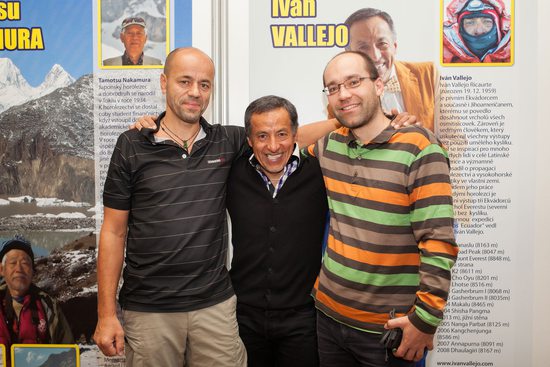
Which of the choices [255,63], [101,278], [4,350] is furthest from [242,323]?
[4,350]

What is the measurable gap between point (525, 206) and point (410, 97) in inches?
30.4

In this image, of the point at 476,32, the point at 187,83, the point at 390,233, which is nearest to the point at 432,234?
the point at 390,233

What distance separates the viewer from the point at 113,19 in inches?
88.4

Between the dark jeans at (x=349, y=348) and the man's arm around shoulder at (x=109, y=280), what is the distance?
2.51ft

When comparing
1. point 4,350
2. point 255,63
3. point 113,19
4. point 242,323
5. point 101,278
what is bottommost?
point 4,350

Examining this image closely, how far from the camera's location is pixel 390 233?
148 centimetres

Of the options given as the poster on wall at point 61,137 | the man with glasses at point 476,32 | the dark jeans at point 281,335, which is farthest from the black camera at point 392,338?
the poster on wall at point 61,137

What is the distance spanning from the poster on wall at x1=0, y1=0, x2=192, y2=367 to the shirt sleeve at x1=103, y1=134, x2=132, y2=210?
2.20ft

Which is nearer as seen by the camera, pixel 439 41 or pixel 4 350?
pixel 439 41

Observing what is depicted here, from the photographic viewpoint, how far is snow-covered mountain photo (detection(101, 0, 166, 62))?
7.32 ft

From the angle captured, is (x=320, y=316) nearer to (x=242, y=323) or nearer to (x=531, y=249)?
(x=242, y=323)

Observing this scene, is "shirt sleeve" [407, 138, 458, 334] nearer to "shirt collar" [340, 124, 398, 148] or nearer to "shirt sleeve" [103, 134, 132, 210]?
Result: "shirt collar" [340, 124, 398, 148]

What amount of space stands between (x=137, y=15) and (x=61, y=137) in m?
0.73

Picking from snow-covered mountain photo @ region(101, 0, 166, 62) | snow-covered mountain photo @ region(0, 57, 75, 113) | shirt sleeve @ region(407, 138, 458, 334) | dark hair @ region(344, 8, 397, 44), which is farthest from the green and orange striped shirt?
snow-covered mountain photo @ region(0, 57, 75, 113)
